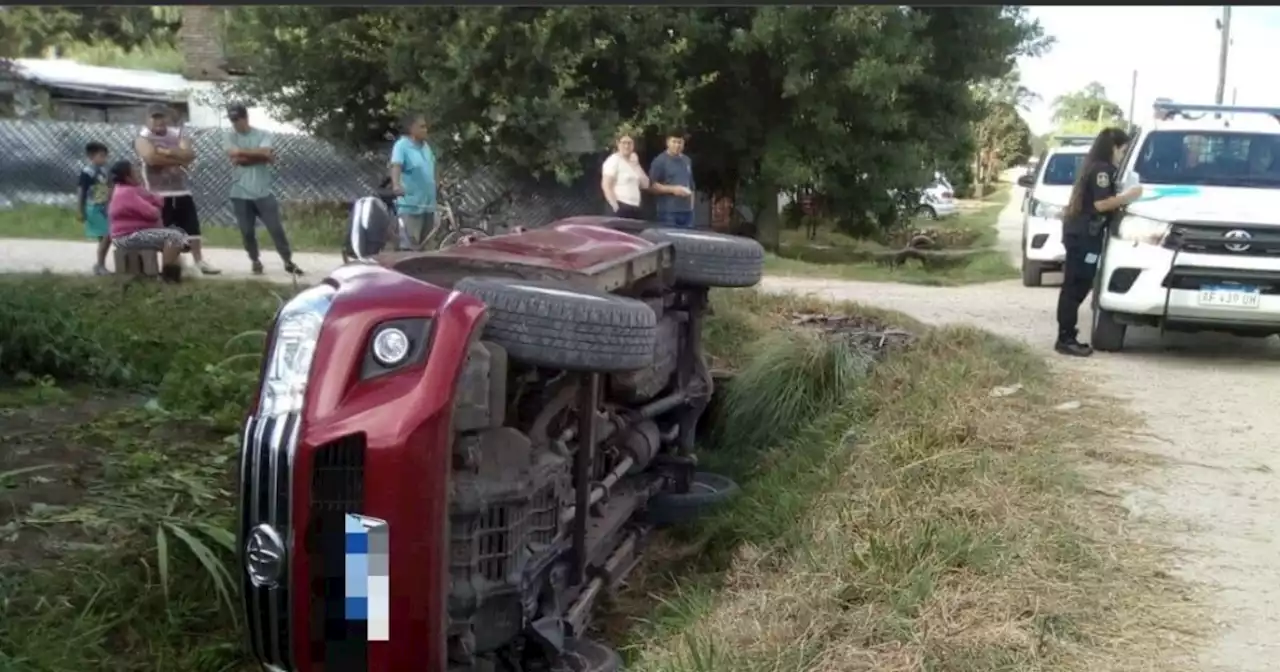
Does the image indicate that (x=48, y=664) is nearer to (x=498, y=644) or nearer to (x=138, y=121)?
(x=498, y=644)

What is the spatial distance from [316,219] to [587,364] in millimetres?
18821

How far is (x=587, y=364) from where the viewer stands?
366cm

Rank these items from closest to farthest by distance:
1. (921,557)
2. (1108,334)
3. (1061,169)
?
1. (921,557)
2. (1108,334)
3. (1061,169)

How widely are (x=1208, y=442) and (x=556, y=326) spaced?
4033 millimetres

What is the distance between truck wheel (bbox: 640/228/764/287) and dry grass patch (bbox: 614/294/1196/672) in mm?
899

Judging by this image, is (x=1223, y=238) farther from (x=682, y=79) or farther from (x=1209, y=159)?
(x=682, y=79)

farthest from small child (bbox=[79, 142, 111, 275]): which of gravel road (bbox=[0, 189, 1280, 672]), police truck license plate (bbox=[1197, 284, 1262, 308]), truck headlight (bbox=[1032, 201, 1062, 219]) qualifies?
truck headlight (bbox=[1032, 201, 1062, 219])

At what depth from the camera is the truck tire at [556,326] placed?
11.7 ft

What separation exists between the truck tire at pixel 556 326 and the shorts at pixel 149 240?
7.27 meters

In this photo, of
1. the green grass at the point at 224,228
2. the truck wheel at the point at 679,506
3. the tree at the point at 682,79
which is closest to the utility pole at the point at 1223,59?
the tree at the point at 682,79

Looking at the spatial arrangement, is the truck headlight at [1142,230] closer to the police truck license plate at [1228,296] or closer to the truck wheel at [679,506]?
the police truck license plate at [1228,296]

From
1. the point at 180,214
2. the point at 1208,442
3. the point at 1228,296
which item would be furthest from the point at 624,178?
Answer: the point at 1208,442

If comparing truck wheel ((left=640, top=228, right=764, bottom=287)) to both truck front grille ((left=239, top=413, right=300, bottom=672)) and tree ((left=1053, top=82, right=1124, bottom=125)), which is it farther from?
tree ((left=1053, top=82, right=1124, bottom=125))

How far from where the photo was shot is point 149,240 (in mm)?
10242
